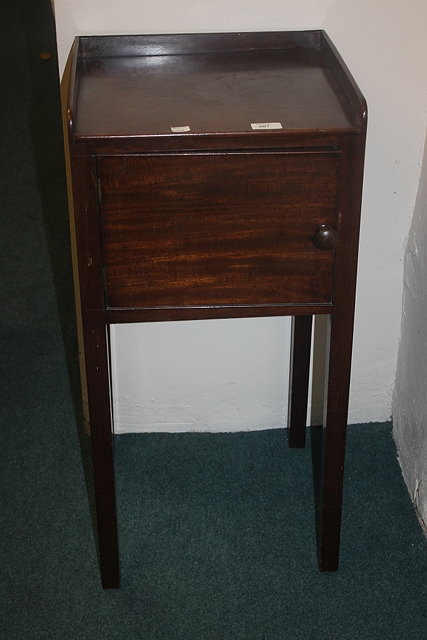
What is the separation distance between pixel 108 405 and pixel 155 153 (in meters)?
0.46

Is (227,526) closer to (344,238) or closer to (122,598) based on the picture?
(122,598)

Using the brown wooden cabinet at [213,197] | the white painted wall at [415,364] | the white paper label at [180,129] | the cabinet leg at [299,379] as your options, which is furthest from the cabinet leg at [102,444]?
the white painted wall at [415,364]

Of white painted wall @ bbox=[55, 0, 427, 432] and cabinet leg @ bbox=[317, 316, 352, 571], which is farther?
white painted wall @ bbox=[55, 0, 427, 432]

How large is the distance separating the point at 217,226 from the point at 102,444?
452mm

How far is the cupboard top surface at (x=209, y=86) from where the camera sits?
1497 mm

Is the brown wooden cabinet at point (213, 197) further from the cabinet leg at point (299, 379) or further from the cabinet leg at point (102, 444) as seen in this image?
the cabinet leg at point (299, 379)

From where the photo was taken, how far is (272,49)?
5.91 feet

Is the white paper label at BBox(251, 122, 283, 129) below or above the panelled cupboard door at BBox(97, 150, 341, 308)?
above

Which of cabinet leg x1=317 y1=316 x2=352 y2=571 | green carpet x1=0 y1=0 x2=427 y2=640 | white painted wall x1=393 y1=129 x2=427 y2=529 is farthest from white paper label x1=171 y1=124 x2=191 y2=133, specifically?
green carpet x1=0 y1=0 x2=427 y2=640

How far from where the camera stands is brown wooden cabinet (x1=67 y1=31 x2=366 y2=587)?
4.86 ft

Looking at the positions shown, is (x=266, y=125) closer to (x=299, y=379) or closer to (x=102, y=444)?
(x=102, y=444)

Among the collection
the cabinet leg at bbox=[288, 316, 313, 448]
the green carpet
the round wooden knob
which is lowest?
the green carpet

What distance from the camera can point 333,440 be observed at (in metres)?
1.77

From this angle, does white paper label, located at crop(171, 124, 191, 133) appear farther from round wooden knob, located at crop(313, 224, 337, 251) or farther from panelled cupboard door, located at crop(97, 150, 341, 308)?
round wooden knob, located at crop(313, 224, 337, 251)
